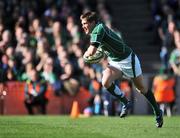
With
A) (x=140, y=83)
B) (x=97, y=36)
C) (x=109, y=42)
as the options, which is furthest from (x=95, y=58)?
(x=140, y=83)

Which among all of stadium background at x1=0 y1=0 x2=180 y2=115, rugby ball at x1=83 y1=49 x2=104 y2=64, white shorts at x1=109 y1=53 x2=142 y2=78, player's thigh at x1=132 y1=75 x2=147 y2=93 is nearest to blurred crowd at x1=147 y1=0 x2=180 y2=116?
stadium background at x1=0 y1=0 x2=180 y2=115

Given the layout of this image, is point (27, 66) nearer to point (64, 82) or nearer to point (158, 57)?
point (64, 82)

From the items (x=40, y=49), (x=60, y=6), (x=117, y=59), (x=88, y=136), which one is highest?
(x=60, y=6)

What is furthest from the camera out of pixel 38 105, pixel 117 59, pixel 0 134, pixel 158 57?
pixel 158 57

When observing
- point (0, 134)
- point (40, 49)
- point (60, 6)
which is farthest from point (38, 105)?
point (0, 134)

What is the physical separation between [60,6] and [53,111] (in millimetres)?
4589

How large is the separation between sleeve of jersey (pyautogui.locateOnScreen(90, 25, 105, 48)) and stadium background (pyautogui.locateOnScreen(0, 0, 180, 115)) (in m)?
7.45

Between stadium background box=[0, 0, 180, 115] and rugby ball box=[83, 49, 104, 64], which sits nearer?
rugby ball box=[83, 49, 104, 64]

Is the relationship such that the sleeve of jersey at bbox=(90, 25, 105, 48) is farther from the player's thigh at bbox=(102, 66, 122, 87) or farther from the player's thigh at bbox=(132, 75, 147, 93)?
the player's thigh at bbox=(132, 75, 147, 93)

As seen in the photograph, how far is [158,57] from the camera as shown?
22.4 m

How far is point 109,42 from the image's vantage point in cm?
1270

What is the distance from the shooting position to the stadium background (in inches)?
777

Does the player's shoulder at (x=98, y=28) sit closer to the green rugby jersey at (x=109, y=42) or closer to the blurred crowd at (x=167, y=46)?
the green rugby jersey at (x=109, y=42)

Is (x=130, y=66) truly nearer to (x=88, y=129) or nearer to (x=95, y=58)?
(x=95, y=58)
